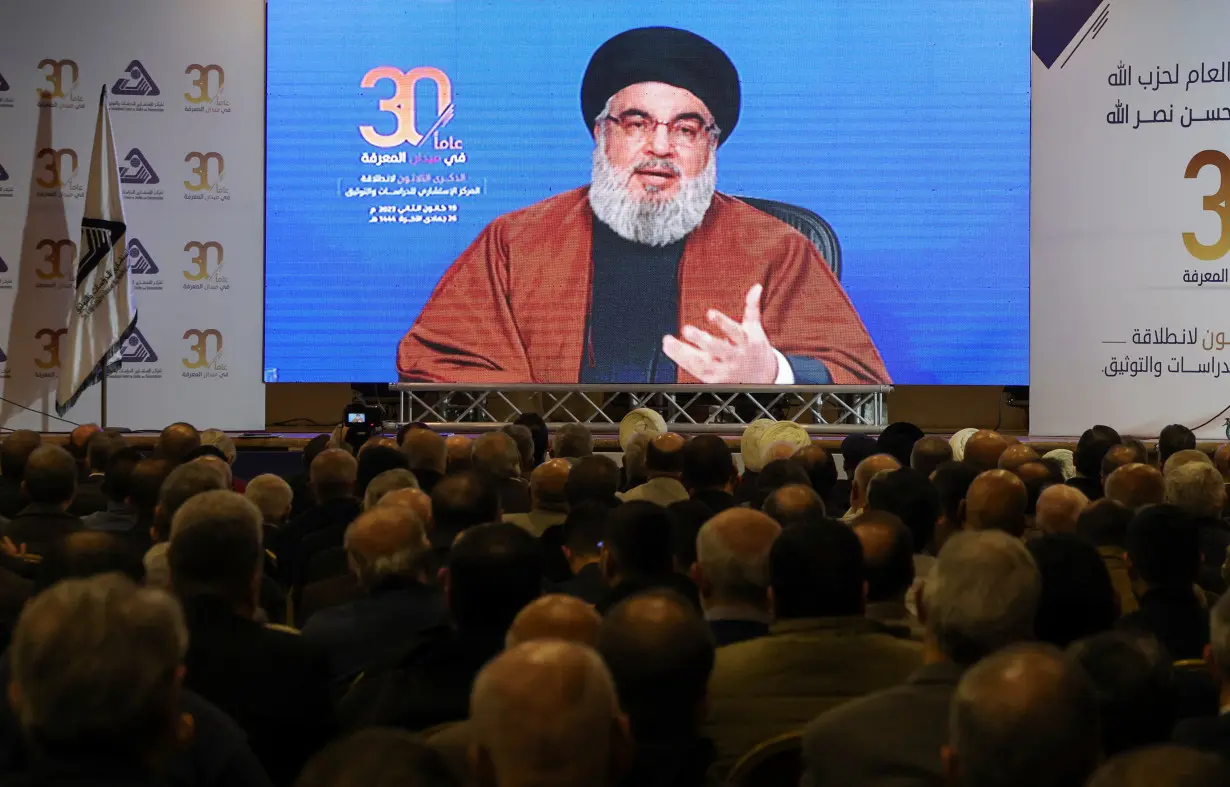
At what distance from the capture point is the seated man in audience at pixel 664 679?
5.66 ft

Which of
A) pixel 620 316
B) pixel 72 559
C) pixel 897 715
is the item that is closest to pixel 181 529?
pixel 72 559

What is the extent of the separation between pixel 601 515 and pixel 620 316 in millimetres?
6109

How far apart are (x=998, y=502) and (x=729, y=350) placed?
6042 mm

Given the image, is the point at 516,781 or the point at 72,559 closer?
the point at 516,781

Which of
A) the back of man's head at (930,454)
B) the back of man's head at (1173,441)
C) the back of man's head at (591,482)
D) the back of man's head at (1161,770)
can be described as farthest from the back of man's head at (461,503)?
the back of man's head at (1173,441)

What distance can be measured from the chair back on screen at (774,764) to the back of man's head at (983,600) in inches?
10.7

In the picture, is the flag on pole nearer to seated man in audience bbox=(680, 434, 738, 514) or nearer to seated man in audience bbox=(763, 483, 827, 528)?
seated man in audience bbox=(680, 434, 738, 514)

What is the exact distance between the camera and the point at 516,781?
128 centimetres

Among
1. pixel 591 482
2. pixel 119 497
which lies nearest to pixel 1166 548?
pixel 591 482

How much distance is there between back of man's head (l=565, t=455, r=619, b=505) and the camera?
13.8 ft

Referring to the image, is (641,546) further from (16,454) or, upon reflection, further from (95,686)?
(16,454)

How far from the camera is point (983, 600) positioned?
6.49ft

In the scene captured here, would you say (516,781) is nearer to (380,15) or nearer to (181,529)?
(181,529)

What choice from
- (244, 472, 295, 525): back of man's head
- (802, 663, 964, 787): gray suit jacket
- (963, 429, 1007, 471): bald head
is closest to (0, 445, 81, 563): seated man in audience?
(244, 472, 295, 525): back of man's head
